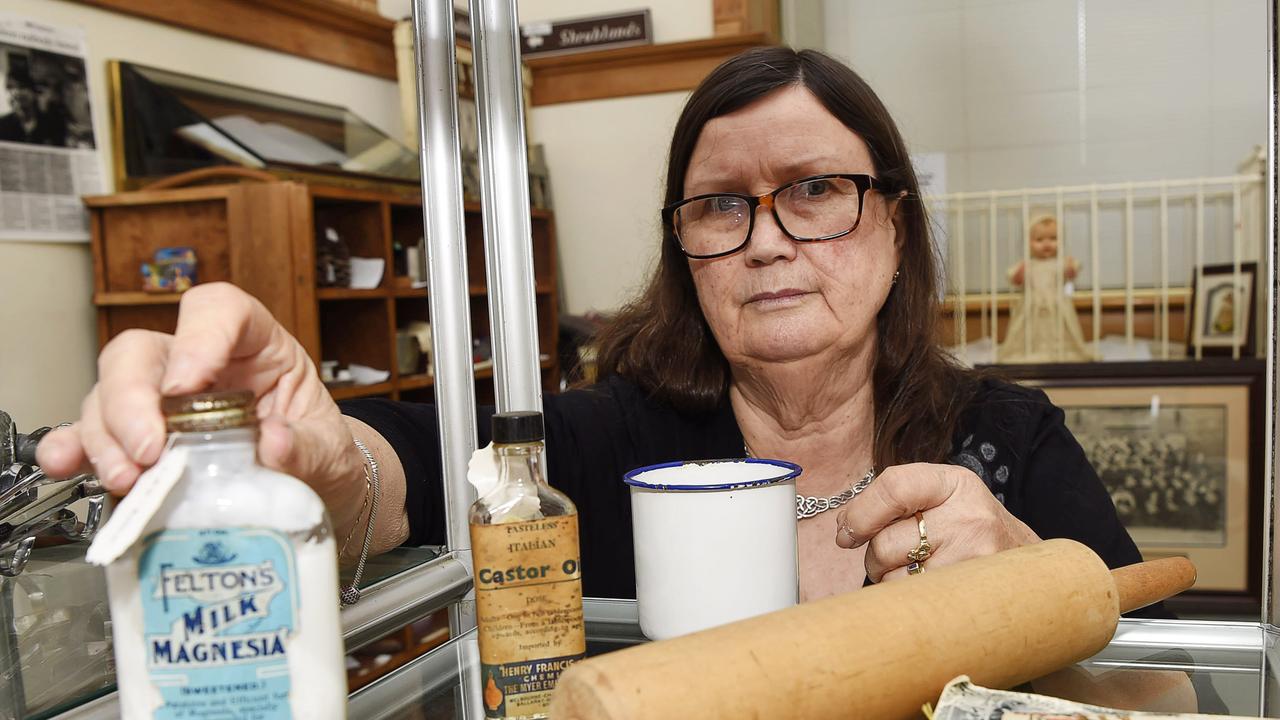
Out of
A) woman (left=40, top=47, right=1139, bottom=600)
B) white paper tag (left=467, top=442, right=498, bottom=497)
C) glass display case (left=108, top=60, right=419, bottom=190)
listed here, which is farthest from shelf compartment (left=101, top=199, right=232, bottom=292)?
white paper tag (left=467, top=442, right=498, bottom=497)

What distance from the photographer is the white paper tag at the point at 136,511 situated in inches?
13.4

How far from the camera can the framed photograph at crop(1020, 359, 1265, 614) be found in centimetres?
251

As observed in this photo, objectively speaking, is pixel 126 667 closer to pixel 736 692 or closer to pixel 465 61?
pixel 736 692

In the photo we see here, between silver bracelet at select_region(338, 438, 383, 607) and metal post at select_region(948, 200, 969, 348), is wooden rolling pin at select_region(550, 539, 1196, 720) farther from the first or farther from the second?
metal post at select_region(948, 200, 969, 348)

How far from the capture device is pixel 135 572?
1.16ft

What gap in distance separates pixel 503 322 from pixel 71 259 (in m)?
2.11

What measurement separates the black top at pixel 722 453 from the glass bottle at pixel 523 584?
559 millimetres

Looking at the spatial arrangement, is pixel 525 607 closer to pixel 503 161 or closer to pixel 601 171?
pixel 503 161

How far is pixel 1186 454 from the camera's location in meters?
2.56

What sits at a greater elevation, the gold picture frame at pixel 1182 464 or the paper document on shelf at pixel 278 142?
the paper document on shelf at pixel 278 142

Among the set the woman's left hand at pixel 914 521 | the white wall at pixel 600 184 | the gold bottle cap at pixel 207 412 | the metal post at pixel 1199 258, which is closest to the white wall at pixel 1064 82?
the metal post at pixel 1199 258

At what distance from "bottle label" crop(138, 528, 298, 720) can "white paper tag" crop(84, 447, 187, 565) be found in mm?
12

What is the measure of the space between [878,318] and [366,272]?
1.79 meters

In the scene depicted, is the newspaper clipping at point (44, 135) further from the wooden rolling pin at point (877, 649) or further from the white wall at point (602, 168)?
the wooden rolling pin at point (877, 649)
